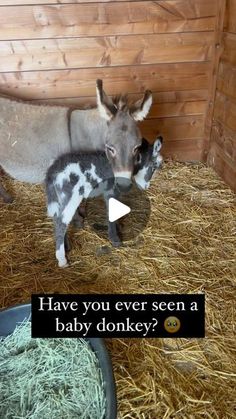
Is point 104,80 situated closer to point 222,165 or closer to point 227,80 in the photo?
point 227,80

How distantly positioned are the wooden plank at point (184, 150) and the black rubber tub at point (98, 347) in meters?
2.22

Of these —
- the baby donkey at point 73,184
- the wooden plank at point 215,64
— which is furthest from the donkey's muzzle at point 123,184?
the wooden plank at point 215,64

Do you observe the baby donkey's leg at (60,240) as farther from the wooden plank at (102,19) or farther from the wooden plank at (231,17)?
the wooden plank at (231,17)

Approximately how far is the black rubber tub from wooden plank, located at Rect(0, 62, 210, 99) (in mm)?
1894

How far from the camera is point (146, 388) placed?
150 centimetres

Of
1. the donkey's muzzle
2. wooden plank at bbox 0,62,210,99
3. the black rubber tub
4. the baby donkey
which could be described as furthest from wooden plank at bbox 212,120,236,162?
the black rubber tub

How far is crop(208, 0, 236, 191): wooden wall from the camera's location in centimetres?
269

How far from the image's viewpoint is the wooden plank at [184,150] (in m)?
3.32

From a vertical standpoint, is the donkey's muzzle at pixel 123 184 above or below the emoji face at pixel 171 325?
above

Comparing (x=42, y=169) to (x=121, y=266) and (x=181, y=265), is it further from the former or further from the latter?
(x=181, y=265)

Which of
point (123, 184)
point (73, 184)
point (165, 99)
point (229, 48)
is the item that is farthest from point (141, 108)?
point (229, 48)

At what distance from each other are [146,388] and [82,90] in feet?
7.39

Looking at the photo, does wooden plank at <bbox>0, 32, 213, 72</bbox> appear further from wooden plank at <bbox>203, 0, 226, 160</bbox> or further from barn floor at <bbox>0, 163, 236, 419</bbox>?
barn floor at <bbox>0, 163, 236, 419</bbox>

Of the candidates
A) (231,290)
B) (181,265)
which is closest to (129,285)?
(181,265)
